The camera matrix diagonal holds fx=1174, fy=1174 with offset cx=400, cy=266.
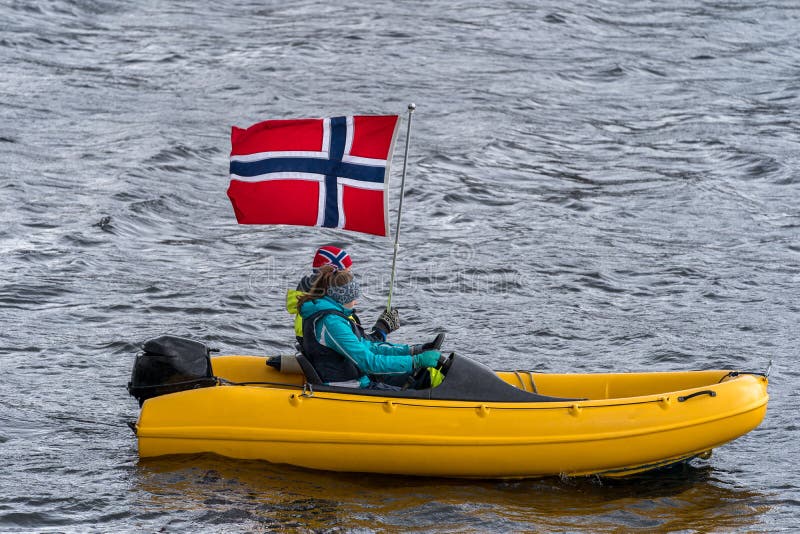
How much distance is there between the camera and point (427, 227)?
16328 mm

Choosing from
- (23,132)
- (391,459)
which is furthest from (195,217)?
(391,459)

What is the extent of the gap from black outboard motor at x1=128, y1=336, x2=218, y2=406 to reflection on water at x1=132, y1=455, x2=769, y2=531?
0.52 m

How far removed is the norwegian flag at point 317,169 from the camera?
9023 millimetres

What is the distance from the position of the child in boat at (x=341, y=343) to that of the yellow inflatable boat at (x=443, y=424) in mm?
171

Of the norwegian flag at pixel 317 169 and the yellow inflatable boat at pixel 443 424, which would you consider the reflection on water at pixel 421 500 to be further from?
the norwegian flag at pixel 317 169

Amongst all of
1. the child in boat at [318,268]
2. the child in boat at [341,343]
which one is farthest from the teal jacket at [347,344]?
the child in boat at [318,268]

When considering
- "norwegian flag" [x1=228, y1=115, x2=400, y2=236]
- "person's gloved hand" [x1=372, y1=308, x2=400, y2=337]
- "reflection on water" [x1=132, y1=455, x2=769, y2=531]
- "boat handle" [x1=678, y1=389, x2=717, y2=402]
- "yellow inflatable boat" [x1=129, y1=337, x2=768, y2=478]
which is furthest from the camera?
"norwegian flag" [x1=228, y1=115, x2=400, y2=236]

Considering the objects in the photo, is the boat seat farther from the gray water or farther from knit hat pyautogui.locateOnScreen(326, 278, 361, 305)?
the gray water

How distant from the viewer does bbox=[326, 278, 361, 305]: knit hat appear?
8258 millimetres

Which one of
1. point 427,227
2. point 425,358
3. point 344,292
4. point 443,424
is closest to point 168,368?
point 344,292

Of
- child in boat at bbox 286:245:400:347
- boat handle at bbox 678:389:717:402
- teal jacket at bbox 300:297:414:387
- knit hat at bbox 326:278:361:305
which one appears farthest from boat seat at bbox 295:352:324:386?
boat handle at bbox 678:389:717:402

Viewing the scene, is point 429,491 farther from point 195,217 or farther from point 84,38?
point 84,38

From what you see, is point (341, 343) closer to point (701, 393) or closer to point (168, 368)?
point (168, 368)

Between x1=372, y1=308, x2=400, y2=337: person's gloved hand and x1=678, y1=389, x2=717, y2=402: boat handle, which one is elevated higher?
x1=372, y1=308, x2=400, y2=337: person's gloved hand
